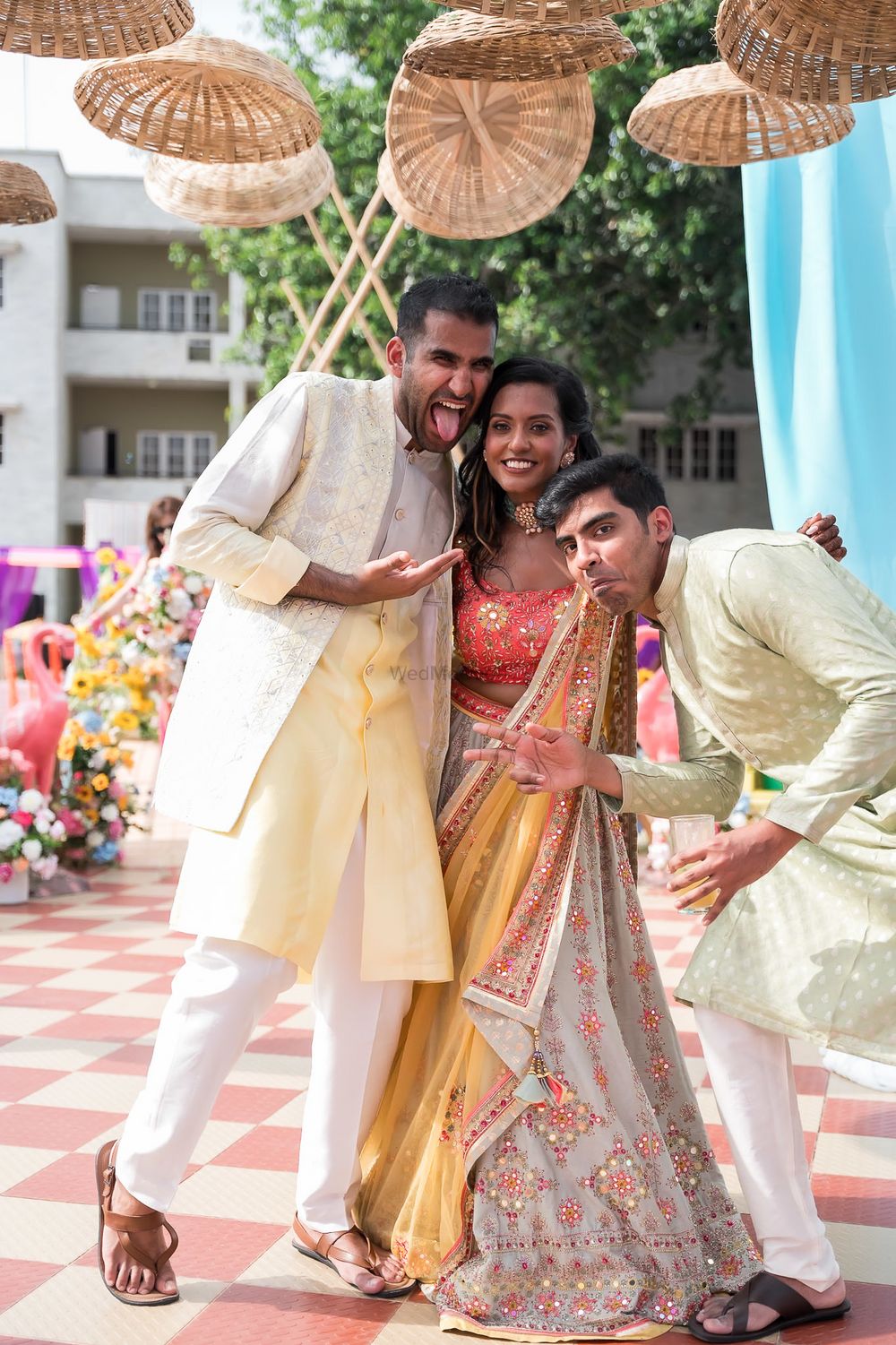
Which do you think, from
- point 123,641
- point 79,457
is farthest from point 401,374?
point 79,457

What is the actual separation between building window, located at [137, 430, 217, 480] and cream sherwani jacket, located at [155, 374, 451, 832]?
22.6 m

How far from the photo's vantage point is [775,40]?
2564 mm

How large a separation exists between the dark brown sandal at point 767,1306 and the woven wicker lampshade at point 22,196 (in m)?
3.15

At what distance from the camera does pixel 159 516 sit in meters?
7.54

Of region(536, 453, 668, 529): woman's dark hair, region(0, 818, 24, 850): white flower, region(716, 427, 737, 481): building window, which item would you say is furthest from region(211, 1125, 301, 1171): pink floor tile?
region(716, 427, 737, 481): building window

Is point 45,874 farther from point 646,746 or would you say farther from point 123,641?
point 646,746

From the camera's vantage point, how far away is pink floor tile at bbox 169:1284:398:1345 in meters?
2.28

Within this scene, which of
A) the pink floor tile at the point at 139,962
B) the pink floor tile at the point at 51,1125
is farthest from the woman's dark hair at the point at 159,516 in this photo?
the pink floor tile at the point at 51,1125

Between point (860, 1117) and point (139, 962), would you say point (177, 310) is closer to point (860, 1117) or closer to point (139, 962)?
point (139, 962)

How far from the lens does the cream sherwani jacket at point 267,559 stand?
8.25ft

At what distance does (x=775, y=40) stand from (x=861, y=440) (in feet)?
4.34

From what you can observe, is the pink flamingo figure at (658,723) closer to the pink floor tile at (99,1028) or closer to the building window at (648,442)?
the pink floor tile at (99,1028)

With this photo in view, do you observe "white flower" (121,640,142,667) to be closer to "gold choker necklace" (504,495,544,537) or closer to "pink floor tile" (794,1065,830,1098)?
"pink floor tile" (794,1065,830,1098)

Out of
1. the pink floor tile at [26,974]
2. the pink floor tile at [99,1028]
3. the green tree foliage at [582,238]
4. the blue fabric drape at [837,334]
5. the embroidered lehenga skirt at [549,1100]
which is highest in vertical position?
the green tree foliage at [582,238]
